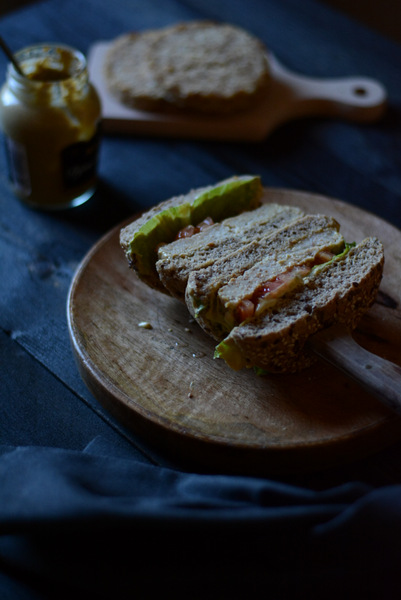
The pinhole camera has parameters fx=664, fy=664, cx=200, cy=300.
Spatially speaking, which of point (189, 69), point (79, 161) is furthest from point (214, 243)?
point (189, 69)

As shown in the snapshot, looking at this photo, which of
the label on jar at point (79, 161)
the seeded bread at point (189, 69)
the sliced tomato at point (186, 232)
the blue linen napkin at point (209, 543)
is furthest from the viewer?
the seeded bread at point (189, 69)

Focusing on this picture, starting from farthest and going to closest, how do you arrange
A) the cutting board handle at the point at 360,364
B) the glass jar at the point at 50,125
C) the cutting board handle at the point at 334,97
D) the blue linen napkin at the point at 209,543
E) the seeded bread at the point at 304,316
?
the cutting board handle at the point at 334,97 → the glass jar at the point at 50,125 → the seeded bread at the point at 304,316 → the cutting board handle at the point at 360,364 → the blue linen napkin at the point at 209,543

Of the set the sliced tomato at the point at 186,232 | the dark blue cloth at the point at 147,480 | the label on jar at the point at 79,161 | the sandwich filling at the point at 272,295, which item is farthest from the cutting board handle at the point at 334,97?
the sandwich filling at the point at 272,295

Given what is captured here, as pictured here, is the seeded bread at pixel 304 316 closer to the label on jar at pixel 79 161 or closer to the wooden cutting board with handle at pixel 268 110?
the label on jar at pixel 79 161

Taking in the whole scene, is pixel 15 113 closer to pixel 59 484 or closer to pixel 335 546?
pixel 59 484

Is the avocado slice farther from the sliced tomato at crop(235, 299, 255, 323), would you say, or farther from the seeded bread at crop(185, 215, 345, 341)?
the sliced tomato at crop(235, 299, 255, 323)

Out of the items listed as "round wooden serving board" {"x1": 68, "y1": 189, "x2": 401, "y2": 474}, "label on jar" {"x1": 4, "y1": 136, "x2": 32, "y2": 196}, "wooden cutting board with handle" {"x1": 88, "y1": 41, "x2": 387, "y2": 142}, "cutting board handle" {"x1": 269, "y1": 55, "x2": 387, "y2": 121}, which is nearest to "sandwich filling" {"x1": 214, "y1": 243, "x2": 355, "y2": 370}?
"round wooden serving board" {"x1": 68, "y1": 189, "x2": 401, "y2": 474}

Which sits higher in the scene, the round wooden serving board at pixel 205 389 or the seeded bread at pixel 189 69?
the seeded bread at pixel 189 69
